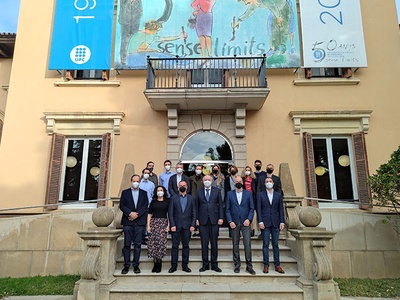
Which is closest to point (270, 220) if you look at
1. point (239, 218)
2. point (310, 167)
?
point (239, 218)

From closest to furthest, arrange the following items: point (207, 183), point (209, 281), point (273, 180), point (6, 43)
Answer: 1. point (209, 281)
2. point (207, 183)
3. point (273, 180)
4. point (6, 43)

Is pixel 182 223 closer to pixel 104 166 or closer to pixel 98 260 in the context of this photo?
pixel 98 260

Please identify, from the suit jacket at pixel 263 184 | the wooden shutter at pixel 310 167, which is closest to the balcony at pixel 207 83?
the wooden shutter at pixel 310 167

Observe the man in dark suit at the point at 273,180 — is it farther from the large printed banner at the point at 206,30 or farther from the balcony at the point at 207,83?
the large printed banner at the point at 206,30

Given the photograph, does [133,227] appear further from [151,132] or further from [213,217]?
[151,132]

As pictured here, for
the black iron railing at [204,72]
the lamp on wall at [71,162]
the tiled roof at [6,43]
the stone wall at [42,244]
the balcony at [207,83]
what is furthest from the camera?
the tiled roof at [6,43]

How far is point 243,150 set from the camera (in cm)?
971

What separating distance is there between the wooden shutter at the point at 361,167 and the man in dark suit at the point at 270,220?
4.65 meters

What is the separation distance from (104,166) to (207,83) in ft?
14.0

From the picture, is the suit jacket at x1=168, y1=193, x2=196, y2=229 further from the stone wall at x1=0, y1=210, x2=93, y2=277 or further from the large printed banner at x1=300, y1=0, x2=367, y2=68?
the large printed banner at x1=300, y1=0, x2=367, y2=68

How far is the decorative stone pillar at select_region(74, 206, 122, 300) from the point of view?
5191 mm

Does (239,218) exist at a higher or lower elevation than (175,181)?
lower

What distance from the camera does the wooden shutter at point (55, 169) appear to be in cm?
938

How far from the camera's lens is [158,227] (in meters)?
5.84
